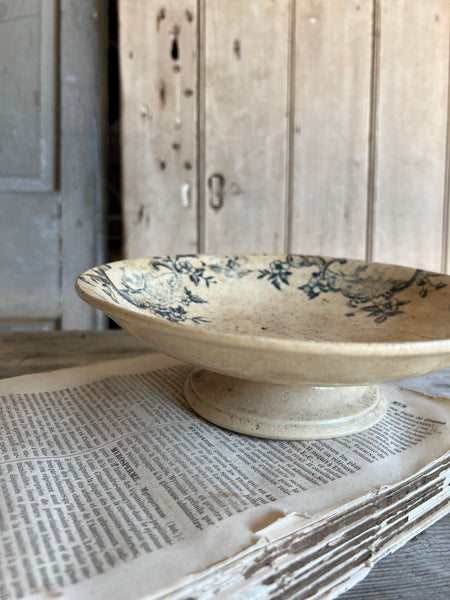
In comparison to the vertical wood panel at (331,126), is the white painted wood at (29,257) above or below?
below

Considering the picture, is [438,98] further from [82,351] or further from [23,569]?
[23,569]

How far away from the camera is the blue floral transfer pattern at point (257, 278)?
1.55 feet

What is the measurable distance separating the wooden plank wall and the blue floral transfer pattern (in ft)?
1.88

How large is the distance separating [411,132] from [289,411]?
1.00 metres

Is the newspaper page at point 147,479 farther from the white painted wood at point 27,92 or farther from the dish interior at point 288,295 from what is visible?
the white painted wood at point 27,92

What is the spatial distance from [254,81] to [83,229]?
48cm

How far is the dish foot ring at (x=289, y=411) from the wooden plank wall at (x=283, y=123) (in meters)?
0.78

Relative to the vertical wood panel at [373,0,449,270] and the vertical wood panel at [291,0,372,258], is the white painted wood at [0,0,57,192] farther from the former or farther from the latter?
the vertical wood panel at [373,0,449,270]

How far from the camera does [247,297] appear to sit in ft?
1.84

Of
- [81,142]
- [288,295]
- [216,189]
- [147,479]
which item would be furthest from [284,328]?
[81,142]

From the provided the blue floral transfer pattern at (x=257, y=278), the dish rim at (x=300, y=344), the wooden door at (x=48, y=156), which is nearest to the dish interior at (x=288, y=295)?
the blue floral transfer pattern at (x=257, y=278)

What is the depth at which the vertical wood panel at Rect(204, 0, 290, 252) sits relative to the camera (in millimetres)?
1097

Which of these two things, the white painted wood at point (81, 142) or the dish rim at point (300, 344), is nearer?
the dish rim at point (300, 344)

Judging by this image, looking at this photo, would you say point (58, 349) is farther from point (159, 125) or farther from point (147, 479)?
point (159, 125)
